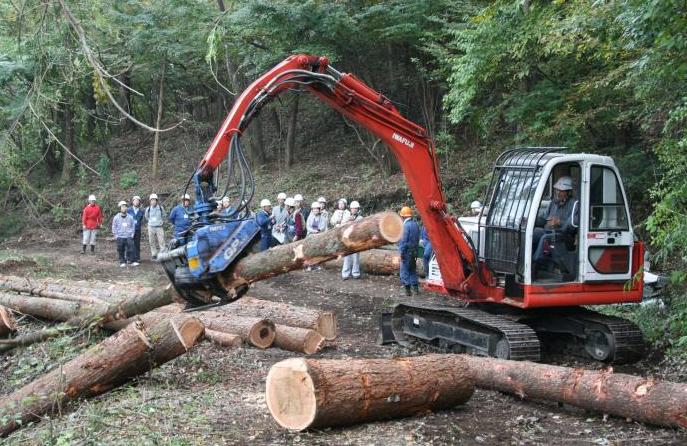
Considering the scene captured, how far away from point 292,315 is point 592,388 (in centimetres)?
493

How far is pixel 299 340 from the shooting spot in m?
10.4

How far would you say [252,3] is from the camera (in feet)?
67.7

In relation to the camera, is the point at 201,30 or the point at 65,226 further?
the point at 65,226

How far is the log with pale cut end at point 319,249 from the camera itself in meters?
7.20

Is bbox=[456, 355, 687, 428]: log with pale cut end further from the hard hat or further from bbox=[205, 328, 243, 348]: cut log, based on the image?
bbox=[205, 328, 243, 348]: cut log

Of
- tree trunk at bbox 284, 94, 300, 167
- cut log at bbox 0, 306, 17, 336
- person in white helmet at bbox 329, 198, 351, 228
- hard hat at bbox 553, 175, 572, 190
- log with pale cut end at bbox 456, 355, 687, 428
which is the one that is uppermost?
tree trunk at bbox 284, 94, 300, 167

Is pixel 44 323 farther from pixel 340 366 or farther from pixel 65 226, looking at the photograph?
pixel 65 226

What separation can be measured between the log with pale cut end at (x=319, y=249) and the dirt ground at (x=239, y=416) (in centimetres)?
131

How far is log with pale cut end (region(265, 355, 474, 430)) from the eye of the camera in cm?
639

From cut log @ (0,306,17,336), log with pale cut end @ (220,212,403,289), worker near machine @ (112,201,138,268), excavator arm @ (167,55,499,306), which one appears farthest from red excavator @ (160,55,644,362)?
worker near machine @ (112,201,138,268)

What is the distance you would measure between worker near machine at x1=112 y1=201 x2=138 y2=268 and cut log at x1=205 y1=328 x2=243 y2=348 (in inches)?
403

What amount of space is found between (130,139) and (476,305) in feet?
96.1

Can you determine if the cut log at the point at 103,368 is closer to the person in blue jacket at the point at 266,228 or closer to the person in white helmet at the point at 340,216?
the person in blue jacket at the point at 266,228

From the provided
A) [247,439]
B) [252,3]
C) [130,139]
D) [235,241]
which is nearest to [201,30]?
[252,3]
